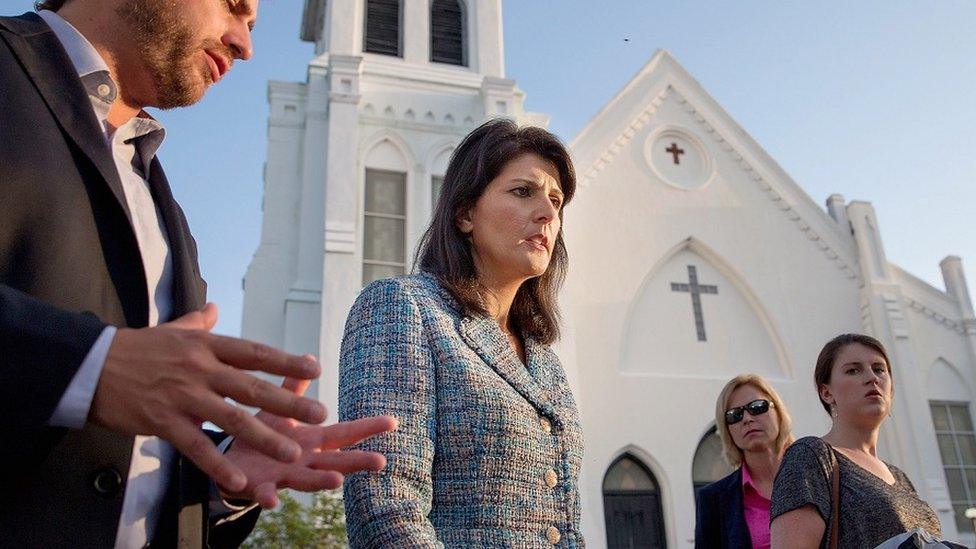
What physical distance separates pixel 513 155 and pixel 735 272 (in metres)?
13.0

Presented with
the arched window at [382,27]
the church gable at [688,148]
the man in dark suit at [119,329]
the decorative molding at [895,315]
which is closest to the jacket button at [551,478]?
the man in dark suit at [119,329]

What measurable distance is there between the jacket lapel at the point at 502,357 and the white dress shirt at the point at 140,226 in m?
0.85

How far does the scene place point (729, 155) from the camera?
638 inches

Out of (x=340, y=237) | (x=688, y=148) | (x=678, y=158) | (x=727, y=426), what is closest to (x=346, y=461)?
(x=727, y=426)

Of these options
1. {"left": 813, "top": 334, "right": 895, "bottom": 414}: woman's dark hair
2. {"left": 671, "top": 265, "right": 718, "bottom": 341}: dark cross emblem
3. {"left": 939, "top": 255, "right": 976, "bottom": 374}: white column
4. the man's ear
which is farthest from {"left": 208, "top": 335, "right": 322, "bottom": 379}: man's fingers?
{"left": 939, "top": 255, "right": 976, "bottom": 374}: white column

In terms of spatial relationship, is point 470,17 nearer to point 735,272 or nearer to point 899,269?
point 735,272

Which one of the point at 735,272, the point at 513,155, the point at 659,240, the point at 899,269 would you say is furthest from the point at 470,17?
the point at 513,155

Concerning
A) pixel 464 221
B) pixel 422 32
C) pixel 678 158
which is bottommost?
pixel 464 221

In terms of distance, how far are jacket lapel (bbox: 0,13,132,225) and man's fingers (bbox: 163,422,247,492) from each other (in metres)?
0.54

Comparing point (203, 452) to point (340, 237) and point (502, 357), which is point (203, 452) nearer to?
point (502, 357)

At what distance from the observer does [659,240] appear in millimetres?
14742

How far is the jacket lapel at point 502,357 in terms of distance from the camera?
228 cm

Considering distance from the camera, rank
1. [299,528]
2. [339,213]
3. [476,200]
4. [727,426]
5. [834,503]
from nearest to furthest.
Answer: [476,200], [834,503], [727,426], [299,528], [339,213]

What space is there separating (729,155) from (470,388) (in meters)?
15.0
